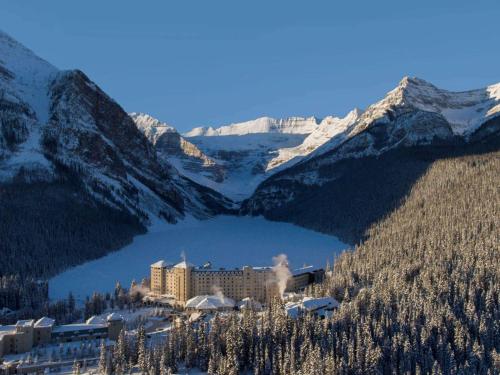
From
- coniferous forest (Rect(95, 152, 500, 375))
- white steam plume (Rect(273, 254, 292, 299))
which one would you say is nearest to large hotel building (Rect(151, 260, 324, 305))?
white steam plume (Rect(273, 254, 292, 299))

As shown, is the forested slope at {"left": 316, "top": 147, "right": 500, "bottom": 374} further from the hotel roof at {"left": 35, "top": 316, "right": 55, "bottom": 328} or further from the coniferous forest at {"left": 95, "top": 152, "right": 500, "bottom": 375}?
the hotel roof at {"left": 35, "top": 316, "right": 55, "bottom": 328}

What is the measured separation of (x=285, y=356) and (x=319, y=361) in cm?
709

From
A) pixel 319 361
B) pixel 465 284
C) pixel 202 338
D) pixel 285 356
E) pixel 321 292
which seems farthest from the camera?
pixel 321 292

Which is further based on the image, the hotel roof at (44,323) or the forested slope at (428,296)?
the hotel roof at (44,323)

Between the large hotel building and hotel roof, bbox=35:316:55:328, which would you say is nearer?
hotel roof, bbox=35:316:55:328

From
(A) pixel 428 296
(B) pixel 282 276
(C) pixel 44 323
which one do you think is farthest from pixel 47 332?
(A) pixel 428 296

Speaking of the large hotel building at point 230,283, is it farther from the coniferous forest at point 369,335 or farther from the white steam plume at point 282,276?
the coniferous forest at point 369,335

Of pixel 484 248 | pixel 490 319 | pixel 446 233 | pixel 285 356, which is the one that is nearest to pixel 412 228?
pixel 446 233

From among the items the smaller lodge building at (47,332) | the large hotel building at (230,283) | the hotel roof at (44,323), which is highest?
the large hotel building at (230,283)

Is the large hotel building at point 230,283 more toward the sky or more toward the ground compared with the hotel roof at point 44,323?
more toward the sky

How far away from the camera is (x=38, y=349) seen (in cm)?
10919

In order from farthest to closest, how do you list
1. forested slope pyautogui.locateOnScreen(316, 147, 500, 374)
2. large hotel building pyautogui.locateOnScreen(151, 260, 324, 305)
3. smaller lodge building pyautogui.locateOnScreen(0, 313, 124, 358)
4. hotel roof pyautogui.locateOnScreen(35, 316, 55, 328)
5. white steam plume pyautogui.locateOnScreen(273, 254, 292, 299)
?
large hotel building pyautogui.locateOnScreen(151, 260, 324, 305) → white steam plume pyautogui.locateOnScreen(273, 254, 292, 299) → hotel roof pyautogui.locateOnScreen(35, 316, 55, 328) → smaller lodge building pyautogui.locateOnScreen(0, 313, 124, 358) → forested slope pyautogui.locateOnScreen(316, 147, 500, 374)

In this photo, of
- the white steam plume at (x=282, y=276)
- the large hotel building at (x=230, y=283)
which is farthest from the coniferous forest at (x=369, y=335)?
the large hotel building at (x=230, y=283)

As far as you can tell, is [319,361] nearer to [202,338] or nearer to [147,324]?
[202,338]
